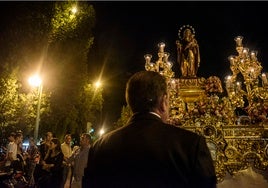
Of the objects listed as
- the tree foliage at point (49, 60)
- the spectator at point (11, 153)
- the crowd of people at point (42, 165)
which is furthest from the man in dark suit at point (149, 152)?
the tree foliage at point (49, 60)

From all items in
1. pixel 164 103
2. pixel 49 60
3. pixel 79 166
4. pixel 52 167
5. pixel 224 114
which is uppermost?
pixel 49 60

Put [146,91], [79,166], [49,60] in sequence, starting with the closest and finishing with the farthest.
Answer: [146,91] → [79,166] → [49,60]

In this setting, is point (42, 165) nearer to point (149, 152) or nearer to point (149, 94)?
point (149, 94)

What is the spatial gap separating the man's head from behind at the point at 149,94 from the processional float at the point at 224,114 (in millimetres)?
5575

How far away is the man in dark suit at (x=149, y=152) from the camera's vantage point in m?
1.88

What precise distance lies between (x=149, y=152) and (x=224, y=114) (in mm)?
6621

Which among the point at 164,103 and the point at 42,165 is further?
the point at 42,165

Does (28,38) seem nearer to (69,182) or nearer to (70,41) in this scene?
(70,41)

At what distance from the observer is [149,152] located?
1.94 meters

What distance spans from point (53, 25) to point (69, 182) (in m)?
14.3

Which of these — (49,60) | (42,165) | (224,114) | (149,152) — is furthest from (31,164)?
(49,60)

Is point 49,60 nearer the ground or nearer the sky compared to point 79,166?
nearer the sky

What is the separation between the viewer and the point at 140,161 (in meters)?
1.95

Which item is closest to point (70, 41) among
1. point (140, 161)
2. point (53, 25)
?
point (53, 25)
